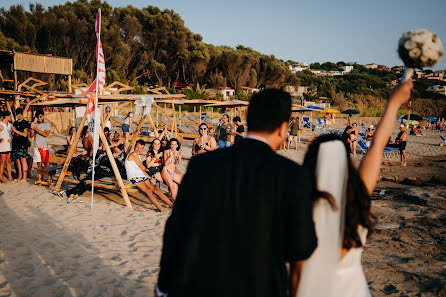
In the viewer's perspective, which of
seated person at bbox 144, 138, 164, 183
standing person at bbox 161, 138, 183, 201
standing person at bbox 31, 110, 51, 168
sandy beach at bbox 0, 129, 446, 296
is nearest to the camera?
sandy beach at bbox 0, 129, 446, 296

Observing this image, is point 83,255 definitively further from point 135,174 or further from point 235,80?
point 235,80

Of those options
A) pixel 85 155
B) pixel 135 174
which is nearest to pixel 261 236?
pixel 135 174

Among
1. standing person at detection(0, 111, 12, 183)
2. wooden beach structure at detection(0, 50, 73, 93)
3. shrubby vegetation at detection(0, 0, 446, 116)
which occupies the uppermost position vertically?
Answer: shrubby vegetation at detection(0, 0, 446, 116)

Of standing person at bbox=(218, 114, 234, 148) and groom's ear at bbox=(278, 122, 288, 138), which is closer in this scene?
groom's ear at bbox=(278, 122, 288, 138)

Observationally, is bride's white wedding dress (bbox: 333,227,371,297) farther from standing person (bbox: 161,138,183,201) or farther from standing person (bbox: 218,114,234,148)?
standing person (bbox: 218,114,234,148)

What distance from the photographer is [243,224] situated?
1.40 metres

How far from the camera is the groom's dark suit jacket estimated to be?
138 centimetres

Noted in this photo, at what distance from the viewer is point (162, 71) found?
1630 inches

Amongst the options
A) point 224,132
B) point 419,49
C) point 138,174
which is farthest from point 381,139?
point 224,132

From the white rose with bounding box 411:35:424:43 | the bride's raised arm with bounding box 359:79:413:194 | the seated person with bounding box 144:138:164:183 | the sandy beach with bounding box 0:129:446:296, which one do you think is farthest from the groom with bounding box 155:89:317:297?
the seated person with bounding box 144:138:164:183

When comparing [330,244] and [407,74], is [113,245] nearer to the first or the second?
[330,244]

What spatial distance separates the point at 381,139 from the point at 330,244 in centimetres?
59

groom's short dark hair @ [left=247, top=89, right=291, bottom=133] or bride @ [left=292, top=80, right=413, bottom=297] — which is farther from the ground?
groom's short dark hair @ [left=247, top=89, right=291, bottom=133]

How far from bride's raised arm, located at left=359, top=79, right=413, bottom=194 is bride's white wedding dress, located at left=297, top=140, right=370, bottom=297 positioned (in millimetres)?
177
